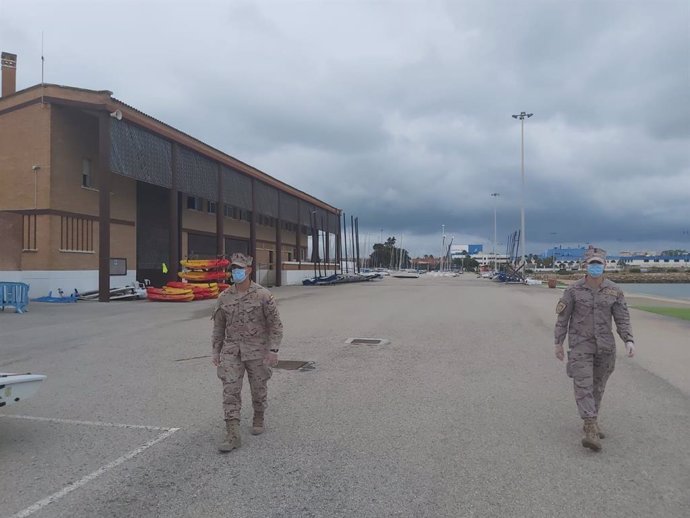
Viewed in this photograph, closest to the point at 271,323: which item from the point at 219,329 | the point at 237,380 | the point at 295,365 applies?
the point at 219,329

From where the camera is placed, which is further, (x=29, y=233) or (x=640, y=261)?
(x=640, y=261)

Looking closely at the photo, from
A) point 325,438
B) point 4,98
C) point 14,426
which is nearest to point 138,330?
point 14,426

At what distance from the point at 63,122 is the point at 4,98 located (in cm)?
310

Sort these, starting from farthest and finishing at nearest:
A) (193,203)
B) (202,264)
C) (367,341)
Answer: (193,203) → (202,264) → (367,341)

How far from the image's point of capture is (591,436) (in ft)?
16.3

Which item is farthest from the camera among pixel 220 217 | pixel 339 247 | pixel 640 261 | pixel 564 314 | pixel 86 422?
pixel 640 261

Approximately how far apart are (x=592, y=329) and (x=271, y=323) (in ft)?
10.1

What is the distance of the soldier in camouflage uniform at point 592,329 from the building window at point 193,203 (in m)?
34.1

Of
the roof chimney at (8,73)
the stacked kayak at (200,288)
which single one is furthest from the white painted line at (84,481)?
the roof chimney at (8,73)

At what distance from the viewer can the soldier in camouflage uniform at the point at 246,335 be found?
521cm

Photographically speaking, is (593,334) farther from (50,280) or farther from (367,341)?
(50,280)

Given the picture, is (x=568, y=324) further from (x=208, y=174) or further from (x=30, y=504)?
(x=208, y=174)

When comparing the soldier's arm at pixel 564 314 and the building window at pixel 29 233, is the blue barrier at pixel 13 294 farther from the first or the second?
the soldier's arm at pixel 564 314

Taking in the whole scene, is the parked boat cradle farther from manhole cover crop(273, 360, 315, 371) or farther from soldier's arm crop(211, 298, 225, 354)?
soldier's arm crop(211, 298, 225, 354)
